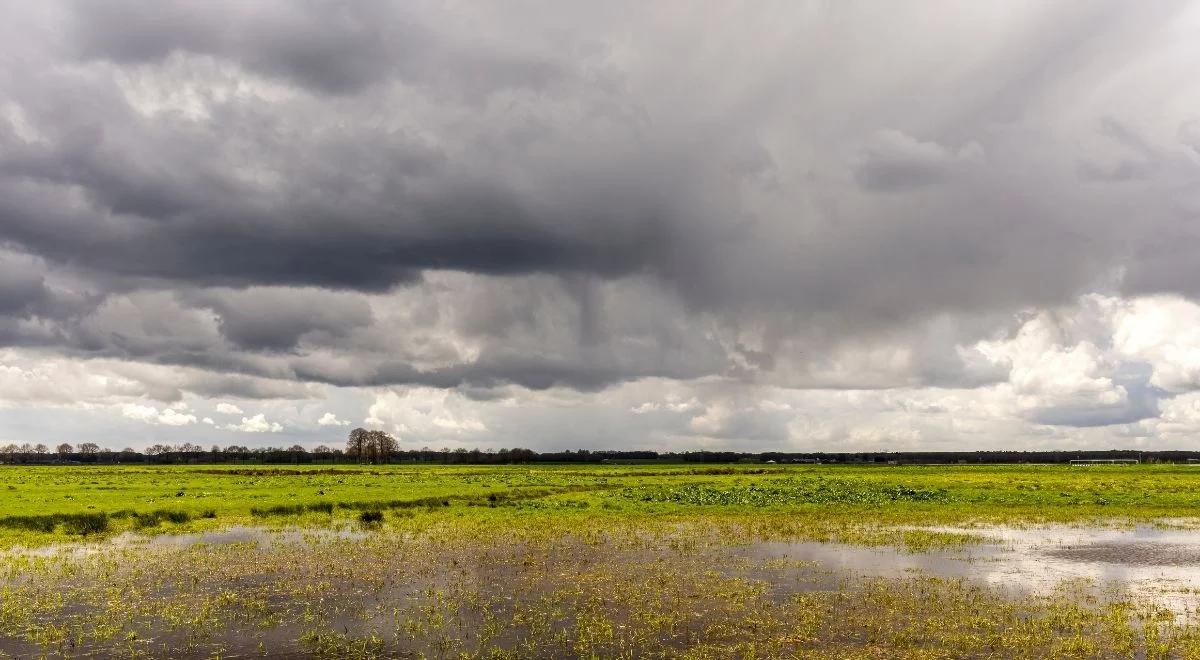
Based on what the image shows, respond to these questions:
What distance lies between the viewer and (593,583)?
26.4 m

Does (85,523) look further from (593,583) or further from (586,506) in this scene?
(593,583)

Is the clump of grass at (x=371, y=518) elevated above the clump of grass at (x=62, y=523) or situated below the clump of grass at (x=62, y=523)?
below

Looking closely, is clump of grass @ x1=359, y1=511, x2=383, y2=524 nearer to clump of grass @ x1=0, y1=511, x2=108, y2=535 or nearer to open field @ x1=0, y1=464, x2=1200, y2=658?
open field @ x1=0, y1=464, x2=1200, y2=658

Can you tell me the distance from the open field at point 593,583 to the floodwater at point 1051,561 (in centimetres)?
19

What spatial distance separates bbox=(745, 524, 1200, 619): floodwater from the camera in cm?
2650

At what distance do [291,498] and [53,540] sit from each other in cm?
2508

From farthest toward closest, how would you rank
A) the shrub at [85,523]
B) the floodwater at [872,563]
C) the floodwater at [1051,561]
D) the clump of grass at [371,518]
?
the clump of grass at [371,518] < the shrub at [85,523] < the floodwater at [1051,561] < the floodwater at [872,563]

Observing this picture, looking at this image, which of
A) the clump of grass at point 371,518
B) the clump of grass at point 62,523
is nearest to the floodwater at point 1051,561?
the clump of grass at point 371,518

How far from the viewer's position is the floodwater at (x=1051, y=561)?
26500 millimetres

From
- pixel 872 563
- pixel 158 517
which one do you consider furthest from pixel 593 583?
pixel 158 517

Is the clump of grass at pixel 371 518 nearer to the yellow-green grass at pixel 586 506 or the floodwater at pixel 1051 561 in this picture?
the yellow-green grass at pixel 586 506

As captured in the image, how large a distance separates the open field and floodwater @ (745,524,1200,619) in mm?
191

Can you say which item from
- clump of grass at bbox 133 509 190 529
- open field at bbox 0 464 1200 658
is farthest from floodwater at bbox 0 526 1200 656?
clump of grass at bbox 133 509 190 529

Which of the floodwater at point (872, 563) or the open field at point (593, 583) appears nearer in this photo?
the open field at point (593, 583)
